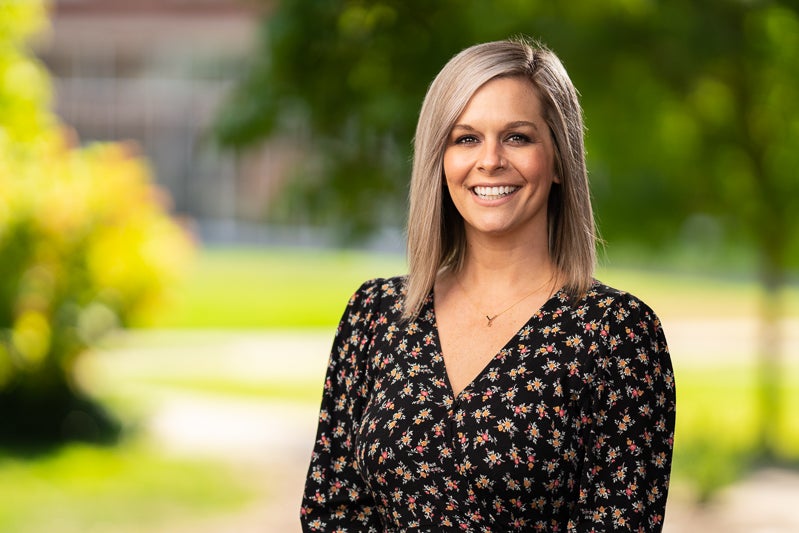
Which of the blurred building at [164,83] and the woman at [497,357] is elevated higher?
the blurred building at [164,83]

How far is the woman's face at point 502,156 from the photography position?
2.32m

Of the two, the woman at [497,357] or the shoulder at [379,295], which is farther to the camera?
the shoulder at [379,295]

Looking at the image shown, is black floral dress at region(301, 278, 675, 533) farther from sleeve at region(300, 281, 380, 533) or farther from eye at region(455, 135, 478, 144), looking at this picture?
eye at region(455, 135, 478, 144)

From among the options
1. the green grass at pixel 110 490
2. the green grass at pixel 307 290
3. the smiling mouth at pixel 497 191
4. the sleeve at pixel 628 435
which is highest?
the green grass at pixel 307 290

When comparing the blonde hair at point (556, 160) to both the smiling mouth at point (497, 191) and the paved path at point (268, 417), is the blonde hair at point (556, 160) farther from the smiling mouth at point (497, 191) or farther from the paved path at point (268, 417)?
the paved path at point (268, 417)

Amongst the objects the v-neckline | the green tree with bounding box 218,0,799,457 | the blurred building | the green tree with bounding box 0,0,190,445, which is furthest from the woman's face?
the blurred building

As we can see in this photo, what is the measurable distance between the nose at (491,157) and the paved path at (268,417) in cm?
545

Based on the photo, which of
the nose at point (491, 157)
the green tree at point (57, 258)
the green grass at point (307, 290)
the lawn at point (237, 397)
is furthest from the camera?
the green grass at point (307, 290)

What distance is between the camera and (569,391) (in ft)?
7.35

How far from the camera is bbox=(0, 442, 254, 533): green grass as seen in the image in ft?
26.7

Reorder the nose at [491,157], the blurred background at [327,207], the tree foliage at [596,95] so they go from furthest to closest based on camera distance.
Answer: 1. the blurred background at [327,207]
2. the tree foliage at [596,95]
3. the nose at [491,157]

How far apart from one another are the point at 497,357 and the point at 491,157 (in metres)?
0.41

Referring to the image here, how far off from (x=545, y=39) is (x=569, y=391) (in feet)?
18.4

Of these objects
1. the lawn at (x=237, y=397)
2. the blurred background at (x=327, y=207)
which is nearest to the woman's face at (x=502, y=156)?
the blurred background at (x=327, y=207)
